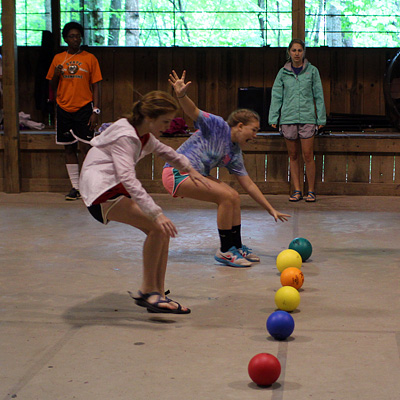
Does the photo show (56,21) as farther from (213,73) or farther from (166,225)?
(166,225)

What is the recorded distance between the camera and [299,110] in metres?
8.45

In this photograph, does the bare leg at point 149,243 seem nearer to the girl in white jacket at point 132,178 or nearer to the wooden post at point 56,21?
the girl in white jacket at point 132,178

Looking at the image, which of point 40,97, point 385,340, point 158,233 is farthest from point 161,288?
point 40,97

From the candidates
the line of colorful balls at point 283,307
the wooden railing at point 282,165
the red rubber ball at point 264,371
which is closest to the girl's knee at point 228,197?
the line of colorful balls at point 283,307

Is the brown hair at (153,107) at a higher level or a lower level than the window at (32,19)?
lower

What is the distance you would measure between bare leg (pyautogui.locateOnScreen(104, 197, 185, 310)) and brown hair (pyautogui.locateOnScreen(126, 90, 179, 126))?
0.48m

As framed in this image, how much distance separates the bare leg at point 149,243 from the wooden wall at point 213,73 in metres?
7.88

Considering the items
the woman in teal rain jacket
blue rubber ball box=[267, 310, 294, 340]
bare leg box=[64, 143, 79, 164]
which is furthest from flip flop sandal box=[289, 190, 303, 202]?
blue rubber ball box=[267, 310, 294, 340]

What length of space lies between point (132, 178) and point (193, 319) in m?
0.88

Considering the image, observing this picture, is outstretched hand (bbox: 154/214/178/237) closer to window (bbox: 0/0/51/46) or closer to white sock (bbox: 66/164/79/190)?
white sock (bbox: 66/164/79/190)

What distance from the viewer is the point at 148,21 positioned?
37.8 feet

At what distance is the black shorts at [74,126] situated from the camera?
8.54 metres

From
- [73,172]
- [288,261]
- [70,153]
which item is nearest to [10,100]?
[70,153]

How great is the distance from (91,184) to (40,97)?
806 cm
